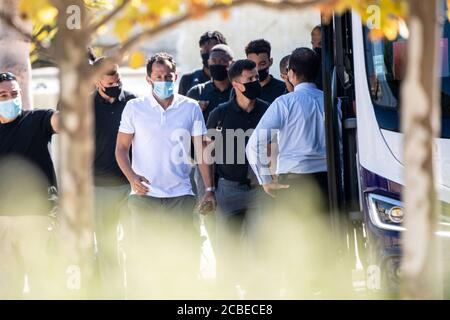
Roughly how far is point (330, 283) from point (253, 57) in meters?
2.22

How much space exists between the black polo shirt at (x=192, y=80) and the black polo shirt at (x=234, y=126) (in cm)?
191

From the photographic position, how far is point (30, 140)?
8281 mm

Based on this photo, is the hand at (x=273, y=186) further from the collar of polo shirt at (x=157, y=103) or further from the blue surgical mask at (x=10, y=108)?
the blue surgical mask at (x=10, y=108)

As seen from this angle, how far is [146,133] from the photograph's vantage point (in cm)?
866

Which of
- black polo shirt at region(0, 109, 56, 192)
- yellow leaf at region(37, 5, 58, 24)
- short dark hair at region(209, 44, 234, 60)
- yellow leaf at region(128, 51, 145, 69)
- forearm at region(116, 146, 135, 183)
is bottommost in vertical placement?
forearm at region(116, 146, 135, 183)

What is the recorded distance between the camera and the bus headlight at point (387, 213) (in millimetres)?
7883

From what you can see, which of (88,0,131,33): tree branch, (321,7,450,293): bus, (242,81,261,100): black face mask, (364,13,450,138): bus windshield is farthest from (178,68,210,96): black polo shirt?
(88,0,131,33): tree branch

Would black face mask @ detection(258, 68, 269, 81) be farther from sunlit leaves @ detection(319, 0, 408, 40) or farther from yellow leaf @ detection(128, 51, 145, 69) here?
yellow leaf @ detection(128, 51, 145, 69)

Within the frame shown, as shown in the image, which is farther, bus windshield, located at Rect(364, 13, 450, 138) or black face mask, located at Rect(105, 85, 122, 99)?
black face mask, located at Rect(105, 85, 122, 99)

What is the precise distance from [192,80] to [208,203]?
228 centimetres

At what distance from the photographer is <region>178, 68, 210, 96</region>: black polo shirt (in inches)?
430

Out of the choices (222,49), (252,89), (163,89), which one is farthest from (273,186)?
(222,49)
